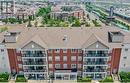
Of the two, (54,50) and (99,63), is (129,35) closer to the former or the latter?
(99,63)

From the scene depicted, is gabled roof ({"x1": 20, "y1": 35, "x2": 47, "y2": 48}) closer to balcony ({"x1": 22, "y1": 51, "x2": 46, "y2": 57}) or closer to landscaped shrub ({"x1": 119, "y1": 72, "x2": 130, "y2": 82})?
balcony ({"x1": 22, "y1": 51, "x2": 46, "y2": 57})

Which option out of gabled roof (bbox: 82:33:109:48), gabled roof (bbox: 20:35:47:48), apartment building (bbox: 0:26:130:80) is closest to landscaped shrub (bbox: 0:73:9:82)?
apartment building (bbox: 0:26:130:80)

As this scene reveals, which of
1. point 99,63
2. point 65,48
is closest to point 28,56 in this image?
point 65,48

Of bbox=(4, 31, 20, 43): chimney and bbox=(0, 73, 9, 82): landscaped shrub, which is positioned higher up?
bbox=(4, 31, 20, 43): chimney

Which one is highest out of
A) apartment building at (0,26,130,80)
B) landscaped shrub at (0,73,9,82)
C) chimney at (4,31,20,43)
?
chimney at (4,31,20,43)

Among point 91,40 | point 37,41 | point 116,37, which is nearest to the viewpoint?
point 37,41

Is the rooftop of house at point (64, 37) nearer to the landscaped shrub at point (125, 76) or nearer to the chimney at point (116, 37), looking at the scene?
the chimney at point (116, 37)

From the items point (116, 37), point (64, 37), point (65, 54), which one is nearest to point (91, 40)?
point (116, 37)

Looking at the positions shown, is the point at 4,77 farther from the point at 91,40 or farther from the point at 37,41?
the point at 91,40
